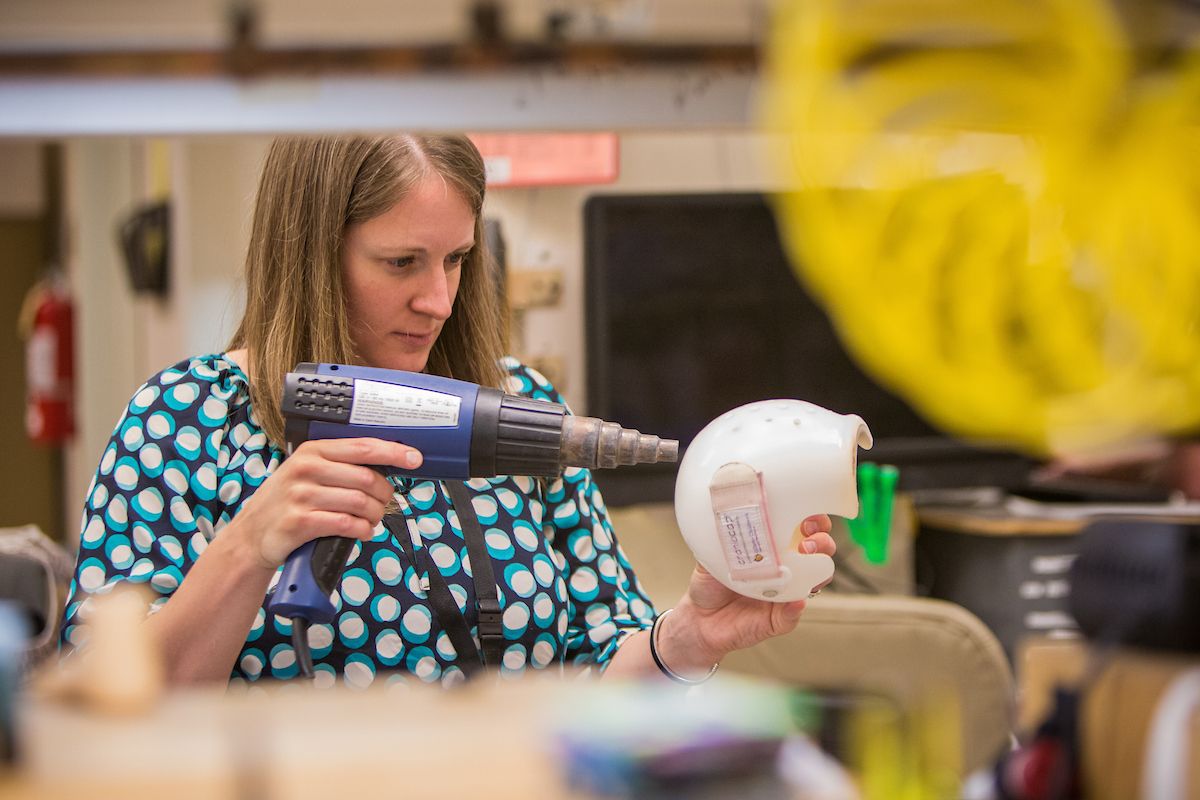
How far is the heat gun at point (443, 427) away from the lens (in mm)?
925

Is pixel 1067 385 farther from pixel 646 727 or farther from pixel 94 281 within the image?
pixel 94 281

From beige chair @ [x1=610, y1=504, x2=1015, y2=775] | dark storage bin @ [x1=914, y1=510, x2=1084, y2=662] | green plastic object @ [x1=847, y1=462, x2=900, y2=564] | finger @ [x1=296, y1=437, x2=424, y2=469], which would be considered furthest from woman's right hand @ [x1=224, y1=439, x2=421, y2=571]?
dark storage bin @ [x1=914, y1=510, x2=1084, y2=662]

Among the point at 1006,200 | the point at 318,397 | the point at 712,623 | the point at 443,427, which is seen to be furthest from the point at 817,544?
the point at 1006,200

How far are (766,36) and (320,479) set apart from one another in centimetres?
45

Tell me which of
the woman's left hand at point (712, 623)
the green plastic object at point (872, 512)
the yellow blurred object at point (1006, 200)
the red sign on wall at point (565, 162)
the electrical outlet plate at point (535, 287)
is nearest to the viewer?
the yellow blurred object at point (1006, 200)

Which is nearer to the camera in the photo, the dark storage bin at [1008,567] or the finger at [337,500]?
the finger at [337,500]

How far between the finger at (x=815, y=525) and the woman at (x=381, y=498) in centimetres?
12

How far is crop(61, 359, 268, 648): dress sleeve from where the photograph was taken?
0.99 meters

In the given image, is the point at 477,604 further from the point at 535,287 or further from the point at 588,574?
the point at 535,287

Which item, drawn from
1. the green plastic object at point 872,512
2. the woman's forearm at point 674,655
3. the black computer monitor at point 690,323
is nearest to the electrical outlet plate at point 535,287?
the black computer monitor at point 690,323

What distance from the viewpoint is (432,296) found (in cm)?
107

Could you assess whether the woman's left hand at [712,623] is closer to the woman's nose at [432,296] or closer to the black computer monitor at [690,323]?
the woman's nose at [432,296]

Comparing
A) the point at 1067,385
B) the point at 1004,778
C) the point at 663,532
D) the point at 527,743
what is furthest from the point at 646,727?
the point at 663,532

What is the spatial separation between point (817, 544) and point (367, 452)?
0.35 metres
